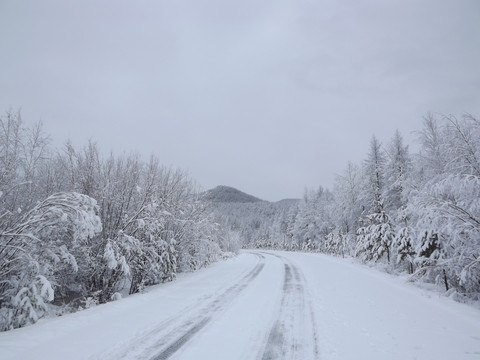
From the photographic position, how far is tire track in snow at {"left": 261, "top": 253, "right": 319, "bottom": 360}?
4.83 meters

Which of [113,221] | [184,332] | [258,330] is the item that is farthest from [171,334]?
[113,221]

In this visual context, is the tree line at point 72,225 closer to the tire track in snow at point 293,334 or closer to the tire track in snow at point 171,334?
the tire track in snow at point 171,334

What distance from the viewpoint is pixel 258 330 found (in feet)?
19.8

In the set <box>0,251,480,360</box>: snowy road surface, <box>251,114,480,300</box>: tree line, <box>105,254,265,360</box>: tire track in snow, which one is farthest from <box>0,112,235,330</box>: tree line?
<box>251,114,480,300</box>: tree line

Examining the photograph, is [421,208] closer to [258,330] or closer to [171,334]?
[258,330]

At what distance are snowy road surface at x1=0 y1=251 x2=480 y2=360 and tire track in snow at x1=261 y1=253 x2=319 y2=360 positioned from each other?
2 centimetres

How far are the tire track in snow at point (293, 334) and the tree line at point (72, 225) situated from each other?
5111mm

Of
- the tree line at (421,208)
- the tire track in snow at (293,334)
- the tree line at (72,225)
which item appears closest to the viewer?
the tire track in snow at (293,334)

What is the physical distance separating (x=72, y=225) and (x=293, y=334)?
6872 millimetres

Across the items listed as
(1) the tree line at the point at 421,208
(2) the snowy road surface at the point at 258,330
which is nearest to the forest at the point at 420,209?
(1) the tree line at the point at 421,208

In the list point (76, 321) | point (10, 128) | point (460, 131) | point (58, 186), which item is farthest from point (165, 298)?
point (460, 131)

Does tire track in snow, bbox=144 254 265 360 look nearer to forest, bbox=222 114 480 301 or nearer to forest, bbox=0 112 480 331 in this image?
forest, bbox=0 112 480 331

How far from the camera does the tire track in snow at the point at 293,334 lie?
190 inches

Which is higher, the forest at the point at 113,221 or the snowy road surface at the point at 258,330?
the forest at the point at 113,221
